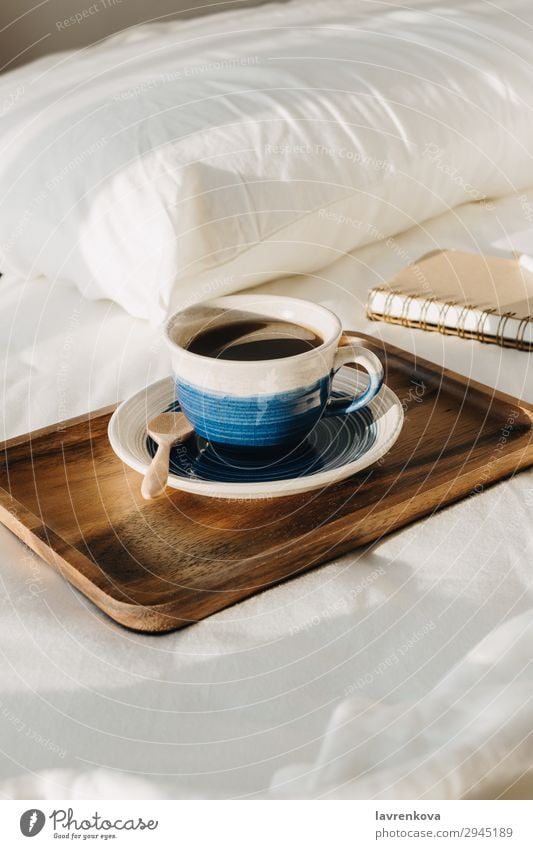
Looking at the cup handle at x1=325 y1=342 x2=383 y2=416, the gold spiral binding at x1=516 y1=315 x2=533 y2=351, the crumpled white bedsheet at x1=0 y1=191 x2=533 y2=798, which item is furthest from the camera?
the gold spiral binding at x1=516 y1=315 x2=533 y2=351

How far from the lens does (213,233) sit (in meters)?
0.58

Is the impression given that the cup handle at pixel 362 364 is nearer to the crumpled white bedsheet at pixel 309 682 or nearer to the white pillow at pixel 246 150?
the crumpled white bedsheet at pixel 309 682

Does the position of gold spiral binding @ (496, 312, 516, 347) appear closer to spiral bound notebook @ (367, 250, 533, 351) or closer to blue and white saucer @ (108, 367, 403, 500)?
spiral bound notebook @ (367, 250, 533, 351)

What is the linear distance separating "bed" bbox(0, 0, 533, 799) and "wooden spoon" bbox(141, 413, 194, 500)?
51 millimetres

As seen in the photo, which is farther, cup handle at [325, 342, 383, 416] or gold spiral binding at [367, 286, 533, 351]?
gold spiral binding at [367, 286, 533, 351]

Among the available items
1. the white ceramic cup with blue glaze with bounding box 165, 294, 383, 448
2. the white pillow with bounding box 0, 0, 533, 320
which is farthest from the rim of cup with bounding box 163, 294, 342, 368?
the white pillow with bounding box 0, 0, 533, 320

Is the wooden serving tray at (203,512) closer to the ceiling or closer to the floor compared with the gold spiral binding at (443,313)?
closer to the ceiling

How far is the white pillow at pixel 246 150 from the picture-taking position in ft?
1.92

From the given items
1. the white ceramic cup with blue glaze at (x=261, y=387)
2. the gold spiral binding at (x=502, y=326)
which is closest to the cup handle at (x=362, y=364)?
the white ceramic cup with blue glaze at (x=261, y=387)

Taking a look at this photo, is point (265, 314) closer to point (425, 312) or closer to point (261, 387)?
point (261, 387)

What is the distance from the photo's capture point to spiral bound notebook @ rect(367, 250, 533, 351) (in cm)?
54

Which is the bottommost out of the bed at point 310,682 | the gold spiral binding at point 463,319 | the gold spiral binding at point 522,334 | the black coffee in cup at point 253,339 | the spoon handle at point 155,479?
the gold spiral binding at point 522,334
